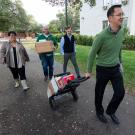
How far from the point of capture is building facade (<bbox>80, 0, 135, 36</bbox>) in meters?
19.9

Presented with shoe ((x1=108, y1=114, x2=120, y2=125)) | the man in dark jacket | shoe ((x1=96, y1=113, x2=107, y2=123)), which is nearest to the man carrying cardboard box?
the man in dark jacket

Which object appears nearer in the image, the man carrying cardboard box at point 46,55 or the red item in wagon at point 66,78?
the red item in wagon at point 66,78

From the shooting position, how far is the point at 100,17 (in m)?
24.7

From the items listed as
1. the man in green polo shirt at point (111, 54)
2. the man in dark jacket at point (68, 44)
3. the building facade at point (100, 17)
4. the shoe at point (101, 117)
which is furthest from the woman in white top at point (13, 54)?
the building facade at point (100, 17)

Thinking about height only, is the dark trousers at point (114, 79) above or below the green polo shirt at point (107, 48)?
below

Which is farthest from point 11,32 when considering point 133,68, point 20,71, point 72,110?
point 133,68

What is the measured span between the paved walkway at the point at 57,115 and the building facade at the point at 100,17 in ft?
50.4

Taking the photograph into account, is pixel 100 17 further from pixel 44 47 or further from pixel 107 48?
pixel 107 48

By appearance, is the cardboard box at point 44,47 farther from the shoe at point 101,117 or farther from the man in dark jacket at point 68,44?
the shoe at point 101,117

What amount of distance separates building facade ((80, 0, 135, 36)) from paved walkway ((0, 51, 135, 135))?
15354mm

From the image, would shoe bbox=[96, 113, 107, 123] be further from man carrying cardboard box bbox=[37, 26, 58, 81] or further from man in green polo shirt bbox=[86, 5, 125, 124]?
man carrying cardboard box bbox=[37, 26, 58, 81]

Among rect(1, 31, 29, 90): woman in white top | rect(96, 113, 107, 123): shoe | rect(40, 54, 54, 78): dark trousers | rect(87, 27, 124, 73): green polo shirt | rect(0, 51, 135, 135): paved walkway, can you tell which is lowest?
rect(0, 51, 135, 135): paved walkway

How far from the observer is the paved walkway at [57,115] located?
3955 mm

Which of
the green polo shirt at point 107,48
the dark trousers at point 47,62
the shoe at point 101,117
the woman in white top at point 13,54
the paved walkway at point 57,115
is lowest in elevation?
the paved walkway at point 57,115
